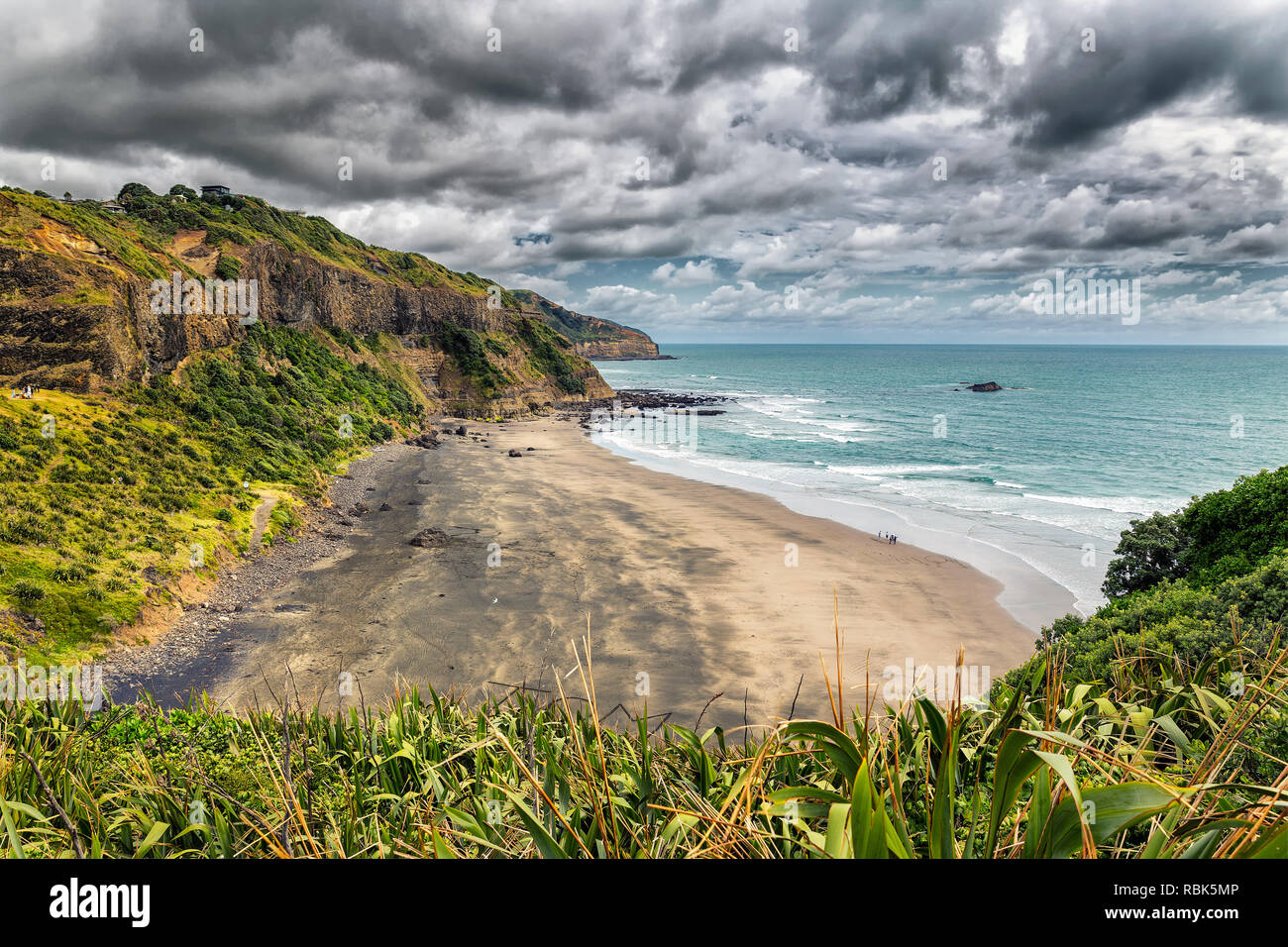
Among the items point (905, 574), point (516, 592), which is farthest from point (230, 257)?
point (905, 574)

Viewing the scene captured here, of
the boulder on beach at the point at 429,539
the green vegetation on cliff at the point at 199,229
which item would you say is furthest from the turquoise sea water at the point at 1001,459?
the green vegetation on cliff at the point at 199,229

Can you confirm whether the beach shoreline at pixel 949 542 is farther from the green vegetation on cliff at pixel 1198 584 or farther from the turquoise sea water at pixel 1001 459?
the green vegetation on cliff at pixel 1198 584

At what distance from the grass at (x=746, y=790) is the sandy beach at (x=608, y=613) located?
17.9 ft

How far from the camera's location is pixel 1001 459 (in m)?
50.8

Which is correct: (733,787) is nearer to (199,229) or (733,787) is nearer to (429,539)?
(429,539)

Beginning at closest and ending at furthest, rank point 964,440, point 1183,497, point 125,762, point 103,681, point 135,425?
point 125,762 → point 103,681 → point 135,425 → point 1183,497 → point 964,440

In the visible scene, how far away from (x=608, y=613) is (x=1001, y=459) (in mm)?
43222

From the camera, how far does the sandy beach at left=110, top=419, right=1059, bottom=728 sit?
16.0 m

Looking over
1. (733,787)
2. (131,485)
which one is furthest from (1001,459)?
(733,787)

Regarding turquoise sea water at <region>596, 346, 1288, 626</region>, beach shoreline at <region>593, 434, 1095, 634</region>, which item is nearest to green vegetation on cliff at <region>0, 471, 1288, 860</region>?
beach shoreline at <region>593, 434, 1095, 634</region>

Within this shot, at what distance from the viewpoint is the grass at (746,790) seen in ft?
5.37

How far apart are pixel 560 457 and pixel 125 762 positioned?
4923 centimetres
